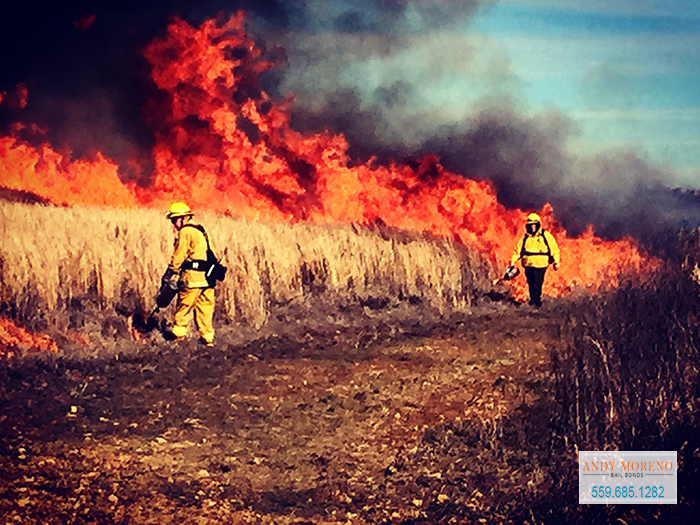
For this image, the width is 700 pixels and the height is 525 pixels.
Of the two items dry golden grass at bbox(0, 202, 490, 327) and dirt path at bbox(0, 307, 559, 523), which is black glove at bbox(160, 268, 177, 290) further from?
dirt path at bbox(0, 307, 559, 523)

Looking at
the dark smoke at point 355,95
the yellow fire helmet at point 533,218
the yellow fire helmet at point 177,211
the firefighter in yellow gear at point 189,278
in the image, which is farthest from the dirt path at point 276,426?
the dark smoke at point 355,95

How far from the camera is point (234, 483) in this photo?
2773 mm

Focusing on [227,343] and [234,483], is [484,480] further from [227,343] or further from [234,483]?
[227,343]

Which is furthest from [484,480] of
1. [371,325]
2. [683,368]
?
[683,368]

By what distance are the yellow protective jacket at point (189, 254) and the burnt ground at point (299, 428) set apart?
29cm

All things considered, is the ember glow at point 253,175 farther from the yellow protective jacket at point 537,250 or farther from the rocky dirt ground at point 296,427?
the rocky dirt ground at point 296,427

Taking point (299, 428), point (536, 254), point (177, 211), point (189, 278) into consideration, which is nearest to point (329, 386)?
point (299, 428)

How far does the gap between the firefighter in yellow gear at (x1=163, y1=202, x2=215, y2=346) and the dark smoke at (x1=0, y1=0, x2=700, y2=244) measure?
306 mm

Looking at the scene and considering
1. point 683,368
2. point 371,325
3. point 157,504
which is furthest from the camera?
point 371,325

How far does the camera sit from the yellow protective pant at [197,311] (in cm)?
314

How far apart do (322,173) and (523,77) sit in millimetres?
1135

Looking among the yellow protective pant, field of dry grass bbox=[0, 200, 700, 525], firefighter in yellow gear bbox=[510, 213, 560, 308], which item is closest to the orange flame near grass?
field of dry grass bbox=[0, 200, 700, 525]

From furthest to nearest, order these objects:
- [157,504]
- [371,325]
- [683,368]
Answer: [371,325] < [683,368] < [157,504]
